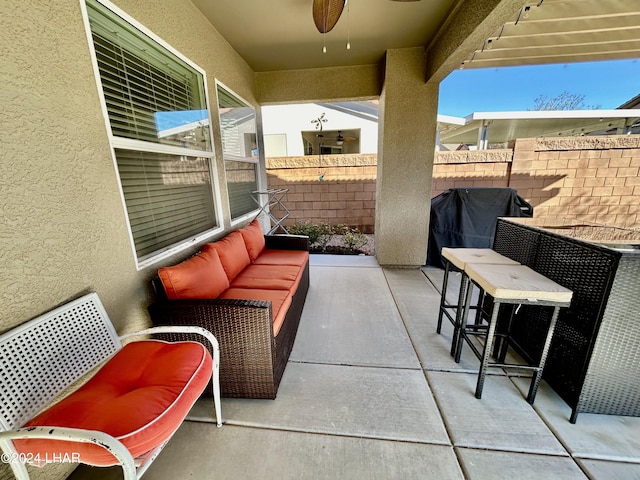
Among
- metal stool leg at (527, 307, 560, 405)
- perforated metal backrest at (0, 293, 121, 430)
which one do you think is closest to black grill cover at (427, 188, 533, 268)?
metal stool leg at (527, 307, 560, 405)

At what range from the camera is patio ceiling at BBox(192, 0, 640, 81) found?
214cm

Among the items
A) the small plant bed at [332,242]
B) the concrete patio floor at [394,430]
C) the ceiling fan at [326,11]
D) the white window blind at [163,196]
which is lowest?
the concrete patio floor at [394,430]

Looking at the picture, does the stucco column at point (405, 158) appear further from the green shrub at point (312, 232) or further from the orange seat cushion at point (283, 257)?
the orange seat cushion at point (283, 257)

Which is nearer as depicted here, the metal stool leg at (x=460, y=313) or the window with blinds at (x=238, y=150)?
the metal stool leg at (x=460, y=313)

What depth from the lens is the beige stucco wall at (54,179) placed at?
1.04 metres

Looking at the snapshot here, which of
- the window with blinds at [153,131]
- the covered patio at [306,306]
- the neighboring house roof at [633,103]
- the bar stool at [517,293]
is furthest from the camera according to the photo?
the neighboring house roof at [633,103]

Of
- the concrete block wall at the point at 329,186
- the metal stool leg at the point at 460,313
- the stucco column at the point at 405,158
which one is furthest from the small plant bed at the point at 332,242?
the metal stool leg at the point at 460,313

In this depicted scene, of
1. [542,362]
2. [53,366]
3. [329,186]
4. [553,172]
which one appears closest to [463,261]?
[542,362]

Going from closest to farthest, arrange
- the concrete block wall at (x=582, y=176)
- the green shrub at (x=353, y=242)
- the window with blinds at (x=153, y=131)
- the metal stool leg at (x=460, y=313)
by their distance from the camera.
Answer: the window with blinds at (x=153, y=131) < the metal stool leg at (x=460, y=313) < the concrete block wall at (x=582, y=176) < the green shrub at (x=353, y=242)

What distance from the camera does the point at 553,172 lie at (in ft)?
15.7

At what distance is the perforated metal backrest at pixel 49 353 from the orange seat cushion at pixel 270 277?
0.93 m

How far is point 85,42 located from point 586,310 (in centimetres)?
311

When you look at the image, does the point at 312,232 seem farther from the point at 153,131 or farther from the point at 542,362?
the point at 542,362

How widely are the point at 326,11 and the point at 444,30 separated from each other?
1.60 metres
